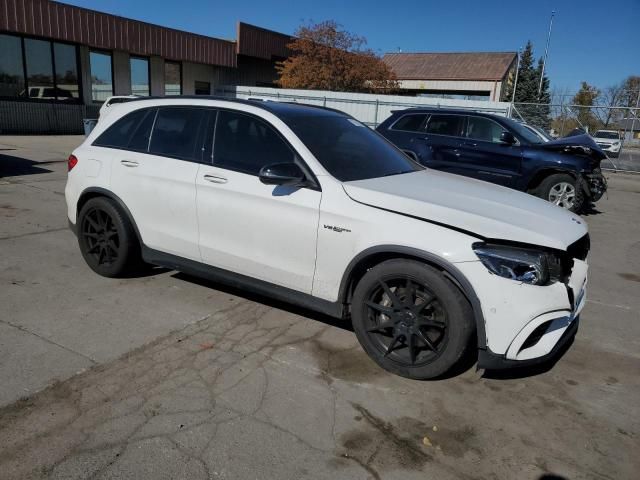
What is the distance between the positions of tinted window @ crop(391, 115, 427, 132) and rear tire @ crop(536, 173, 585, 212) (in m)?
2.52

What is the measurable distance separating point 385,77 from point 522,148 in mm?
23784

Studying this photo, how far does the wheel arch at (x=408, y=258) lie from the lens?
9.71ft

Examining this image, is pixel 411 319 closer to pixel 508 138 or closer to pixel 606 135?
pixel 508 138

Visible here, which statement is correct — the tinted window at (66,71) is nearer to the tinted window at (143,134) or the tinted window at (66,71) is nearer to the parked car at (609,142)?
the tinted window at (143,134)

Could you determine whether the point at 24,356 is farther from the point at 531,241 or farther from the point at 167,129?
the point at 531,241

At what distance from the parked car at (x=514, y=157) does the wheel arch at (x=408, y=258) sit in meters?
6.04

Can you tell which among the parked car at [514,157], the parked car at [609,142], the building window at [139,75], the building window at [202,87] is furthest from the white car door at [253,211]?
the building window at [202,87]

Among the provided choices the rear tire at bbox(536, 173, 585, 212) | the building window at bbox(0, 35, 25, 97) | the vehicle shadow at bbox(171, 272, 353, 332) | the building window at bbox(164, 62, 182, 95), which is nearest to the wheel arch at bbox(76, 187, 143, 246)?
the vehicle shadow at bbox(171, 272, 353, 332)

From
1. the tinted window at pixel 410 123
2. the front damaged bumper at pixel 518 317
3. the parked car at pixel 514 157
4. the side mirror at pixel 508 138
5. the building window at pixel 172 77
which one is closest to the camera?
the front damaged bumper at pixel 518 317

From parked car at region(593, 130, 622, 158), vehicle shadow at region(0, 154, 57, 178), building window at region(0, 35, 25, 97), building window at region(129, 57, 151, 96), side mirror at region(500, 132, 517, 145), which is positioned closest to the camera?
side mirror at region(500, 132, 517, 145)

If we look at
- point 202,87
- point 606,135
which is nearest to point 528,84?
point 606,135

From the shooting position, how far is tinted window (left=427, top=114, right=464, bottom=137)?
9.41 meters

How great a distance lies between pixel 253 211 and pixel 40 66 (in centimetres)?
2049

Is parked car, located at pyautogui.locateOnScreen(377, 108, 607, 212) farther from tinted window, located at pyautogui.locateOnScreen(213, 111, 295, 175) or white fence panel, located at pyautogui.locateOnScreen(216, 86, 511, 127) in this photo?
white fence panel, located at pyautogui.locateOnScreen(216, 86, 511, 127)
